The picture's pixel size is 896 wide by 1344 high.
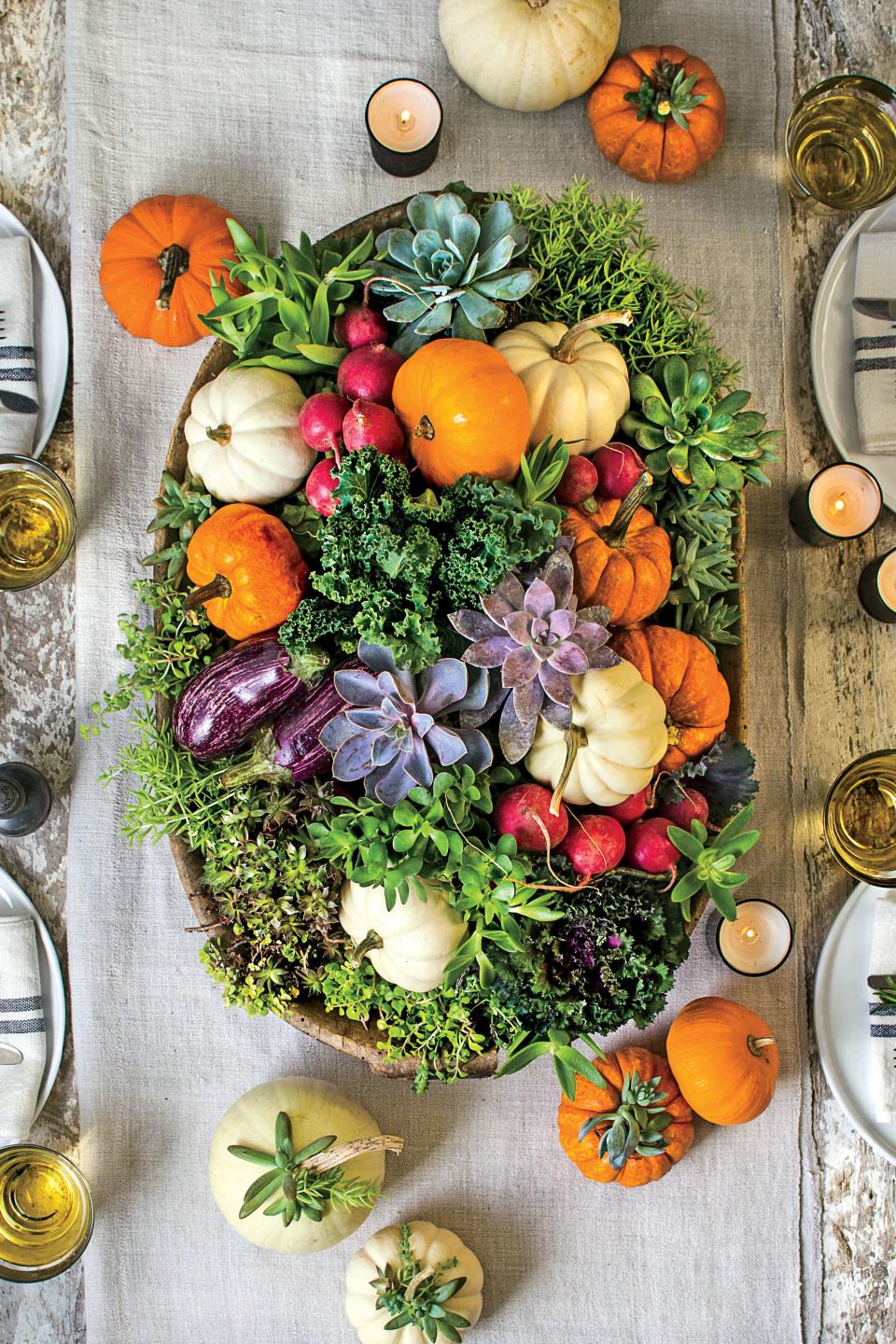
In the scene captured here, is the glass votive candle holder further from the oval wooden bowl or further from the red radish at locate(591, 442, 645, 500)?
the red radish at locate(591, 442, 645, 500)

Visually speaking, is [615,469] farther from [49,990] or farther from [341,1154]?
[49,990]

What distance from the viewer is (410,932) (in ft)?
3.60

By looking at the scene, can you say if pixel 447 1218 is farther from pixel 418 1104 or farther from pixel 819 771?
pixel 819 771

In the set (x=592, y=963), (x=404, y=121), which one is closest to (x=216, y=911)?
(x=592, y=963)

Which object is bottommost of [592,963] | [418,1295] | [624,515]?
[418,1295]

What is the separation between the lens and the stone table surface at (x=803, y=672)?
142 cm

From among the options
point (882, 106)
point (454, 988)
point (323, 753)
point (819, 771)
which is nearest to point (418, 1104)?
point (454, 988)

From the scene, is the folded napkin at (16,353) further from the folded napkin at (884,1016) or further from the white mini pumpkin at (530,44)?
the folded napkin at (884,1016)

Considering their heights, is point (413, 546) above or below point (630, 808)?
above

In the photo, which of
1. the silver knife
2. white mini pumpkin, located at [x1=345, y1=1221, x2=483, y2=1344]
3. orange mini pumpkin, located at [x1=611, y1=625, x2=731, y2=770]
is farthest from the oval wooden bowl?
the silver knife

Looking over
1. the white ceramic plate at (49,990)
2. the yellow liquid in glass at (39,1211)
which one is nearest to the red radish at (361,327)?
the white ceramic plate at (49,990)

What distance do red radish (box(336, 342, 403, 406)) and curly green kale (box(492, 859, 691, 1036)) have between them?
0.52 m

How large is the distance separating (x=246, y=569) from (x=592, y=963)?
54 cm

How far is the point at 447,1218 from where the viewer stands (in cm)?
141
